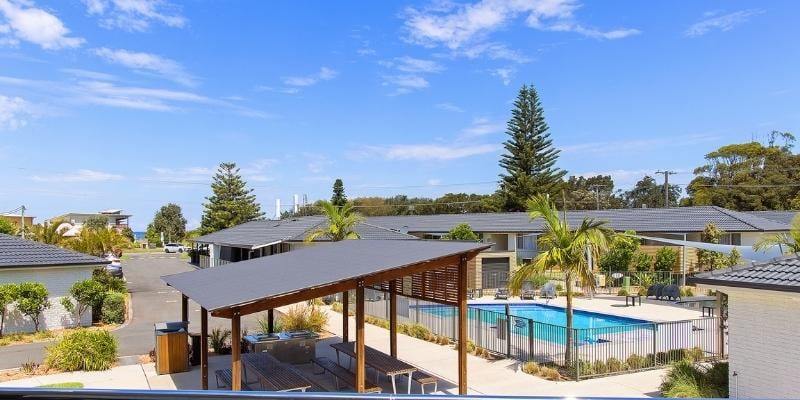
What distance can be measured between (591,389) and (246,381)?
6816 mm

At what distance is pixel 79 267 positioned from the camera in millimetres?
21219

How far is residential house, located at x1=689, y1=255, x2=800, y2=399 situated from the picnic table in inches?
287

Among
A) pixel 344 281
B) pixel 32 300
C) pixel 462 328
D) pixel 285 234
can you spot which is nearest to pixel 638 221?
pixel 285 234

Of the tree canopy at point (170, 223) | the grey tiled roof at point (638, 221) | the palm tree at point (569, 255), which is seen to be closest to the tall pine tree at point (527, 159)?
the grey tiled roof at point (638, 221)

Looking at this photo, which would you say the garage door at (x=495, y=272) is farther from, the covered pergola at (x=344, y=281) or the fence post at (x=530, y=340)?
the covered pergola at (x=344, y=281)

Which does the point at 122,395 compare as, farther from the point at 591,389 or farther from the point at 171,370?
the point at 171,370

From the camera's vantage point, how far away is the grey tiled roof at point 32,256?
2036cm

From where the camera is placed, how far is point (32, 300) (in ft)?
64.4

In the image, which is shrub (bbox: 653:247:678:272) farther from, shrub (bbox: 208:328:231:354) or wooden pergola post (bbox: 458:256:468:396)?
wooden pergola post (bbox: 458:256:468:396)

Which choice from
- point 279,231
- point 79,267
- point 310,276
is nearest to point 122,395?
point 310,276

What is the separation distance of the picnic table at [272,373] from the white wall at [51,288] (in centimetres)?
1105

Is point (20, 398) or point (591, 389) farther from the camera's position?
point (591, 389)

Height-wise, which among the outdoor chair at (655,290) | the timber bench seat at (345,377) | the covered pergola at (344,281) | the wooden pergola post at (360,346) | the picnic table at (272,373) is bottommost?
the outdoor chair at (655,290)

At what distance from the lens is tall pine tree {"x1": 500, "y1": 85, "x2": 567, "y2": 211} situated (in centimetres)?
5800
